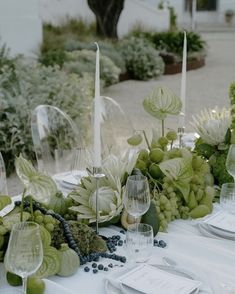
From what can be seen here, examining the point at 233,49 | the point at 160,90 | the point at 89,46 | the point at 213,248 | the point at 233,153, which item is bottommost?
the point at 233,49

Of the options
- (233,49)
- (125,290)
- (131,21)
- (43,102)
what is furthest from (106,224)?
(233,49)

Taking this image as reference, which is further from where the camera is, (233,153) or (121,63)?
(121,63)

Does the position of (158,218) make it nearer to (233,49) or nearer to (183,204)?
(183,204)

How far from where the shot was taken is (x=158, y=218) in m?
2.07

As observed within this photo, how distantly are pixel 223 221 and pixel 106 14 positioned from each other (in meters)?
13.0

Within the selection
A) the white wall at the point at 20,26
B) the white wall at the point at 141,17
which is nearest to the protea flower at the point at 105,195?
the white wall at the point at 20,26

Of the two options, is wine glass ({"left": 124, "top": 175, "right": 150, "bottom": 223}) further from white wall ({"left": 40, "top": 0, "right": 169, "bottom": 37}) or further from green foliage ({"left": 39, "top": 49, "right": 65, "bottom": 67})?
white wall ({"left": 40, "top": 0, "right": 169, "bottom": 37})

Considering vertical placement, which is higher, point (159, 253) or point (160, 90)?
point (160, 90)

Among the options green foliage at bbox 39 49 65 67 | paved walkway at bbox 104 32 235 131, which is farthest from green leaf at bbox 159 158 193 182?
green foliage at bbox 39 49 65 67

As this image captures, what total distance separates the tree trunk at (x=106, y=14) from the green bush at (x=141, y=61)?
2313mm

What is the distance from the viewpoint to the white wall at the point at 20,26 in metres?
10.1

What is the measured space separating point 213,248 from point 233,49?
17354mm

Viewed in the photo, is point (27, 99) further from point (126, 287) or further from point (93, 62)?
point (93, 62)

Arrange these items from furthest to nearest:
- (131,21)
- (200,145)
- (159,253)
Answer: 1. (131,21)
2. (200,145)
3. (159,253)
